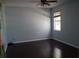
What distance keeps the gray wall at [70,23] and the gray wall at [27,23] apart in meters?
1.42

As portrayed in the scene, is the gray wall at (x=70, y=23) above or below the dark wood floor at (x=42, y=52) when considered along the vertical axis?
above

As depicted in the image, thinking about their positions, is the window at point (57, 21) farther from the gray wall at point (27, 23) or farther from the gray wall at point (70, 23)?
the gray wall at point (27, 23)

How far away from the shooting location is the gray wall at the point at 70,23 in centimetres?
524

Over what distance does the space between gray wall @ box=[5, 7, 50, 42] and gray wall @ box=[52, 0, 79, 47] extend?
1.42 m

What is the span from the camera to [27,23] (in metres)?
7.21

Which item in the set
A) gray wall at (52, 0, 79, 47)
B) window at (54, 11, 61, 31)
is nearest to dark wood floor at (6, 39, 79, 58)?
gray wall at (52, 0, 79, 47)

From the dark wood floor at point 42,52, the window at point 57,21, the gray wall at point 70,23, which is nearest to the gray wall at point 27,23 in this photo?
the window at point 57,21

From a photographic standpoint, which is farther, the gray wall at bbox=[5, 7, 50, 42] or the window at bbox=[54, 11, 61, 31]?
the window at bbox=[54, 11, 61, 31]

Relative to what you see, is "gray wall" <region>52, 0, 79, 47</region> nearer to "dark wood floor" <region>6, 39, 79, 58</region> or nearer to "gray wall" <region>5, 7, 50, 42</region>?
"dark wood floor" <region>6, 39, 79, 58</region>

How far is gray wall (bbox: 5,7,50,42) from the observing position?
6.71 meters

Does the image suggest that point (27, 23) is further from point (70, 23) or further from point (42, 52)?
point (42, 52)

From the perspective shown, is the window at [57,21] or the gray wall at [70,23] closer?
the gray wall at [70,23]

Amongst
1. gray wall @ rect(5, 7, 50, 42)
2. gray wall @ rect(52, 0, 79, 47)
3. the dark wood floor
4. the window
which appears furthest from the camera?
the window

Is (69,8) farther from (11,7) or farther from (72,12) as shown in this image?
(11,7)
